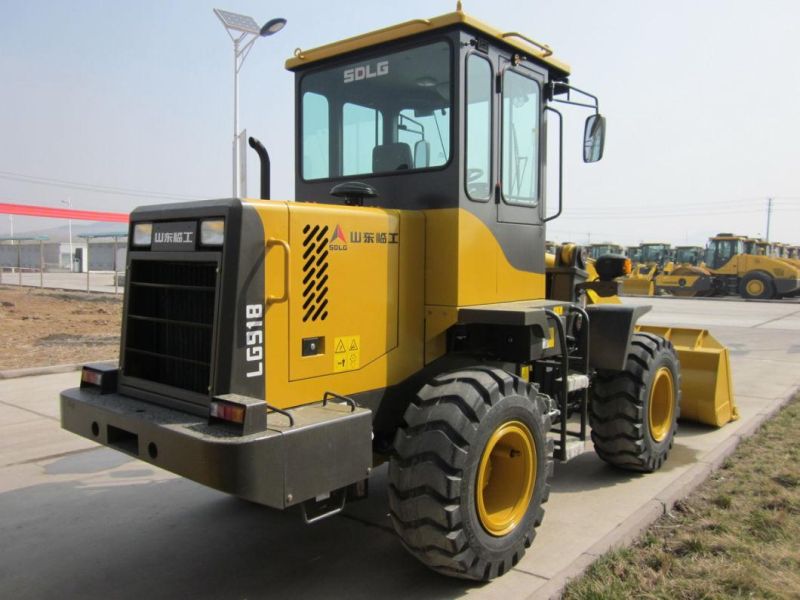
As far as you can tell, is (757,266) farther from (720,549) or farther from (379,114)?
(379,114)

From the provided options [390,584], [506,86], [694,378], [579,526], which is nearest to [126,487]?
[390,584]

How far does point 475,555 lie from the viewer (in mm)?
3328

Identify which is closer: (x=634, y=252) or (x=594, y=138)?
(x=594, y=138)

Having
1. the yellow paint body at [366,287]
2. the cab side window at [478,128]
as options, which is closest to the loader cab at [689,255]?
the yellow paint body at [366,287]

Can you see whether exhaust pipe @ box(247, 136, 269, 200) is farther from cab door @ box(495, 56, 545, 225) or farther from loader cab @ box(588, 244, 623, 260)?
loader cab @ box(588, 244, 623, 260)

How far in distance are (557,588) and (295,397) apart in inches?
64.0

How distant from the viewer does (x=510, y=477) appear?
3.79 metres

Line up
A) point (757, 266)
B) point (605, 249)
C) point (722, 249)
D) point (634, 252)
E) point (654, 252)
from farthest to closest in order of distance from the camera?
1. point (634, 252)
2. point (605, 249)
3. point (654, 252)
4. point (722, 249)
5. point (757, 266)

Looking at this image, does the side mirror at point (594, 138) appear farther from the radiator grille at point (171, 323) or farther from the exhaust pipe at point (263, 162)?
the radiator grille at point (171, 323)

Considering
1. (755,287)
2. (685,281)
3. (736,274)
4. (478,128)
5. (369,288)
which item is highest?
(478,128)

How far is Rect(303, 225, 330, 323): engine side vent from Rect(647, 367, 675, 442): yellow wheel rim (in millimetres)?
3196

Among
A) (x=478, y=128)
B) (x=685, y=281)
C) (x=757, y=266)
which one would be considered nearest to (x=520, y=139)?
(x=478, y=128)

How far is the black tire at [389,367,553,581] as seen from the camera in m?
3.19

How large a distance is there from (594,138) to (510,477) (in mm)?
2505
